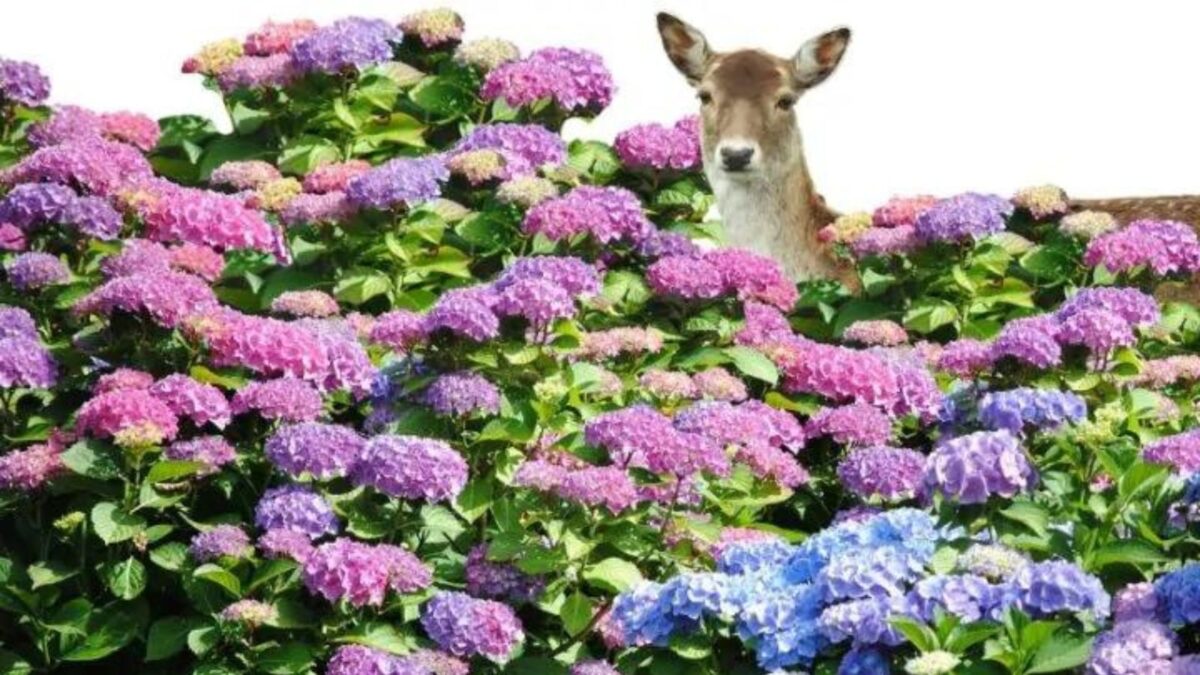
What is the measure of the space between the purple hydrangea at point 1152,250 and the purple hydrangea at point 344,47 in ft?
10.4

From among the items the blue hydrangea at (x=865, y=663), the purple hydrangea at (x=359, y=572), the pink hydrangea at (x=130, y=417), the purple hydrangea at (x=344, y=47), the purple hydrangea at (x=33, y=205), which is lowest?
the purple hydrangea at (x=359, y=572)

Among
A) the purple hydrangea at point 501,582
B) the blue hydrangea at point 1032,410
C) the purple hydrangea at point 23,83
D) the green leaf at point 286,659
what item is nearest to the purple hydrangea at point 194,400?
the green leaf at point 286,659

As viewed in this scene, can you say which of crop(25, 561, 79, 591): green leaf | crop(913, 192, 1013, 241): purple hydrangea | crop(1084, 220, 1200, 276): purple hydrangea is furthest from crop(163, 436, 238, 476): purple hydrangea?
crop(1084, 220, 1200, 276): purple hydrangea

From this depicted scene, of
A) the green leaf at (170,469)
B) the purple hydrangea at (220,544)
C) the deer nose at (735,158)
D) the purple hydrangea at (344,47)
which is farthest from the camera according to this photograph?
the deer nose at (735,158)

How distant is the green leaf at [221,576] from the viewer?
9.32m

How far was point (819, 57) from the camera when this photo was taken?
14.5 metres

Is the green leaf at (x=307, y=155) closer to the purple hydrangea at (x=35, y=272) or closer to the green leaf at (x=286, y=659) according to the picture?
the purple hydrangea at (x=35, y=272)

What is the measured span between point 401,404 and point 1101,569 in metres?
2.69

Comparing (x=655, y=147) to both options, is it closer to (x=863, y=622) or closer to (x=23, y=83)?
(x=23, y=83)

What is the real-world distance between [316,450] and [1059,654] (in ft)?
8.98

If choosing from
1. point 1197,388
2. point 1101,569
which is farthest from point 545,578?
point 1197,388

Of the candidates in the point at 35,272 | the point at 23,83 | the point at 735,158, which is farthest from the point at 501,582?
the point at 735,158

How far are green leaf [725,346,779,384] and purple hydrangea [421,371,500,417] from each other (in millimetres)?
1593

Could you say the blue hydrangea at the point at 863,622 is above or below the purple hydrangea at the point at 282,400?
below
